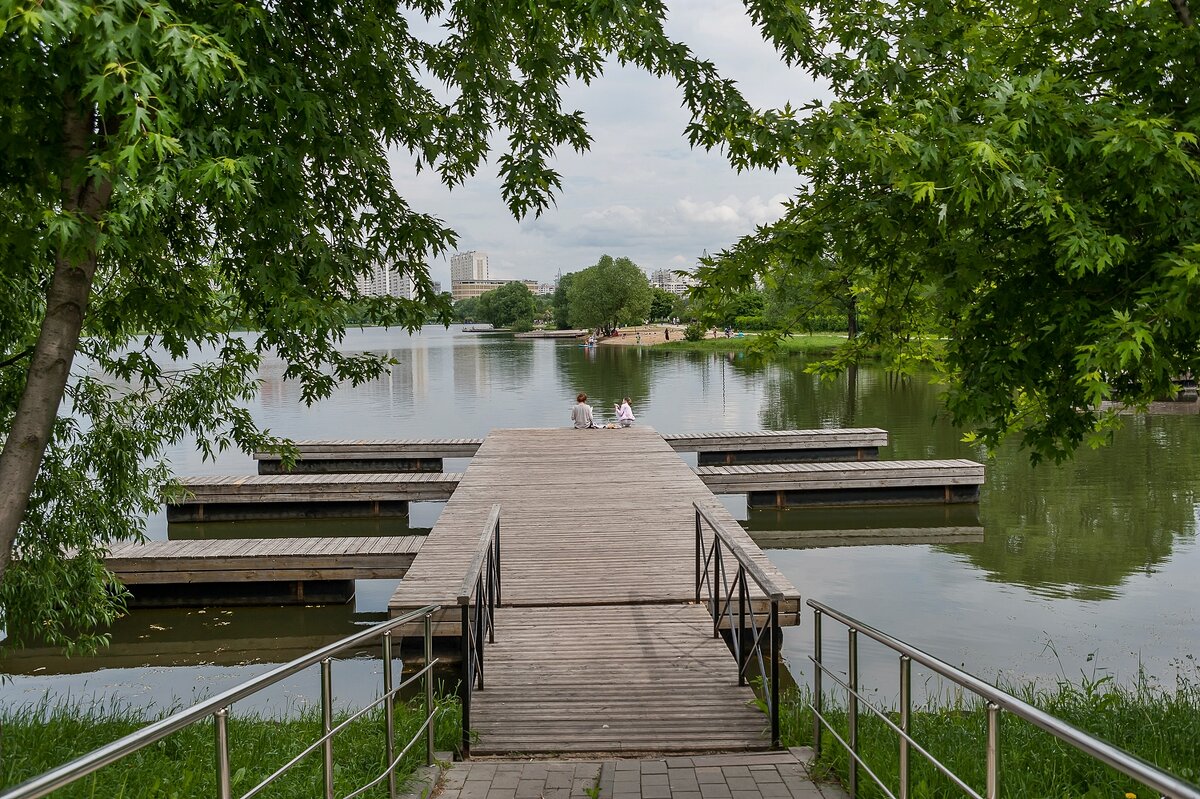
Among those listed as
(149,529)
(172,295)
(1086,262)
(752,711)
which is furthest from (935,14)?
(149,529)

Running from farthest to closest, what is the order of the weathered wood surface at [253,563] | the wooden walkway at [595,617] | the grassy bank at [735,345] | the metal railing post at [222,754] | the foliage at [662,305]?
the foliage at [662,305]
the grassy bank at [735,345]
the weathered wood surface at [253,563]
the wooden walkway at [595,617]
the metal railing post at [222,754]

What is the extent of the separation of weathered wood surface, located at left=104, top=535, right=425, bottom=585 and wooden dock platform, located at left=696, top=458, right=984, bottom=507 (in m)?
7.72

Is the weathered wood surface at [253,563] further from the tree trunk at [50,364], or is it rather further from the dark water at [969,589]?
the tree trunk at [50,364]

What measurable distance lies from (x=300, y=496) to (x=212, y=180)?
14642 mm

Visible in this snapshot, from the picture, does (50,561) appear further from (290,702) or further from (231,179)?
(231,179)

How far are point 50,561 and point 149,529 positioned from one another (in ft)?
34.1

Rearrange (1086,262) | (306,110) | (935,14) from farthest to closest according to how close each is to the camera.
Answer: (935,14) → (1086,262) → (306,110)

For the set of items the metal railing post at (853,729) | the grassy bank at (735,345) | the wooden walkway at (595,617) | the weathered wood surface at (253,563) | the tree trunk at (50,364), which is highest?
the grassy bank at (735,345)

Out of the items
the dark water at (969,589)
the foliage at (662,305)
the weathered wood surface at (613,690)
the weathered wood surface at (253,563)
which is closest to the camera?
the weathered wood surface at (613,690)

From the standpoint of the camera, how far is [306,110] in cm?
442

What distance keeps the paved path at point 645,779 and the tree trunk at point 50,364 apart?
254 cm

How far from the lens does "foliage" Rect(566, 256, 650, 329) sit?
353 feet

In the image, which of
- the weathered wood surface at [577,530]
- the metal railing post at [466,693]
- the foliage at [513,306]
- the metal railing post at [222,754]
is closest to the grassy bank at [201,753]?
the metal railing post at [466,693]

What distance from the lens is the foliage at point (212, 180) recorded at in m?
3.71
